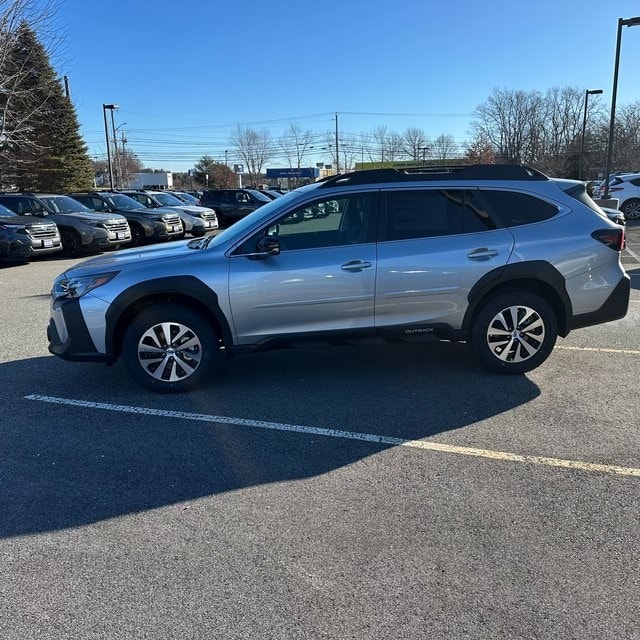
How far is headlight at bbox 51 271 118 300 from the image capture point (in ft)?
15.7

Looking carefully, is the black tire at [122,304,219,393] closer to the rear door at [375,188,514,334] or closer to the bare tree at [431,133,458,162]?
the rear door at [375,188,514,334]

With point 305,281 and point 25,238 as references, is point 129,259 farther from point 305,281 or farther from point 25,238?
point 25,238

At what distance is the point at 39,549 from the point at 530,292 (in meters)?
4.25

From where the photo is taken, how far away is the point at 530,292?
5121 mm

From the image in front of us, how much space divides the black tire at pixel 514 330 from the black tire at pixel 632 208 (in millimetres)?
19086

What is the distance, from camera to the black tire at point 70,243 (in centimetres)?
1500

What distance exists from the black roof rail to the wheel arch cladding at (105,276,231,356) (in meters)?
1.46

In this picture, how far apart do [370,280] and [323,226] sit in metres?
0.67

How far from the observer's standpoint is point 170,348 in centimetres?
487

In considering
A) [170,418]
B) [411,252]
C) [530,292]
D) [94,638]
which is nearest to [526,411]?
[530,292]

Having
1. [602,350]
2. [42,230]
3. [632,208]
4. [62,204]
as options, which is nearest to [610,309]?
[602,350]

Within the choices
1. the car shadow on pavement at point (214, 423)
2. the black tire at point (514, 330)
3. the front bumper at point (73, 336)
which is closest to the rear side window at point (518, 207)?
the black tire at point (514, 330)

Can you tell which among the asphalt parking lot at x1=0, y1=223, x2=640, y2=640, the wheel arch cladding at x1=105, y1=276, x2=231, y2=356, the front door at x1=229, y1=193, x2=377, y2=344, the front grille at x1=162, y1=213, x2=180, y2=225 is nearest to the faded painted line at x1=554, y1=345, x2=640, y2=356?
the asphalt parking lot at x1=0, y1=223, x2=640, y2=640

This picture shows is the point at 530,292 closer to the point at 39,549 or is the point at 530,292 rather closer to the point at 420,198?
the point at 420,198
